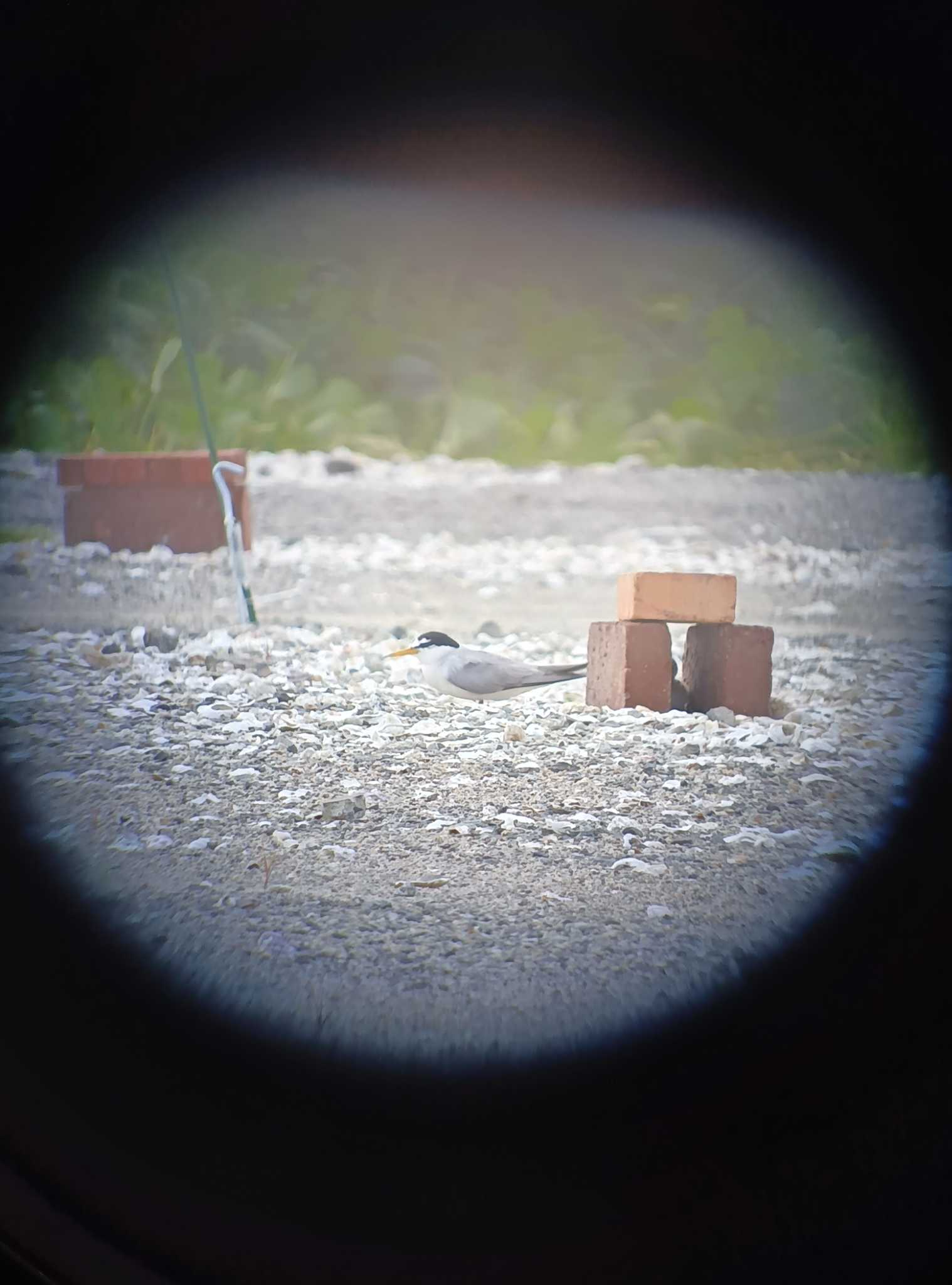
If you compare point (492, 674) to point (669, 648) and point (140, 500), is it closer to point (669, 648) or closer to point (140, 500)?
point (669, 648)

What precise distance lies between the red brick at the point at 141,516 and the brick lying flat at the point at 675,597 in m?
0.94

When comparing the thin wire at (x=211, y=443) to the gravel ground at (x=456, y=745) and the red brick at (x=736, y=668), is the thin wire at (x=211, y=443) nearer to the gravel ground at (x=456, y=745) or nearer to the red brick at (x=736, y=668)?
the gravel ground at (x=456, y=745)

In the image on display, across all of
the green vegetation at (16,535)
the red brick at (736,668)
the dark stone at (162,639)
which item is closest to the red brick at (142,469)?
the green vegetation at (16,535)

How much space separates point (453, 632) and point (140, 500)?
743mm

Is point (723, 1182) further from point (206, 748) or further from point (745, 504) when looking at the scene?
point (745, 504)

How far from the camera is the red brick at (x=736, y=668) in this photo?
1.52 m

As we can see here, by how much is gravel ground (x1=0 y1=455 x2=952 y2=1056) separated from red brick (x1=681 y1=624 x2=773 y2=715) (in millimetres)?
68

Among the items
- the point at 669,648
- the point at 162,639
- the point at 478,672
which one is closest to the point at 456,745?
the point at 478,672

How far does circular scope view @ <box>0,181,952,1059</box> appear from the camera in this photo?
1093mm

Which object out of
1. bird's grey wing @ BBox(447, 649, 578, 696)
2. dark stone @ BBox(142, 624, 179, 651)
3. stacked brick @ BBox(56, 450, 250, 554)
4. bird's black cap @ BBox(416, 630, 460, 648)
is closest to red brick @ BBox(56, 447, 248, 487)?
stacked brick @ BBox(56, 450, 250, 554)

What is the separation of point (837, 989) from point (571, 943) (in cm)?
32

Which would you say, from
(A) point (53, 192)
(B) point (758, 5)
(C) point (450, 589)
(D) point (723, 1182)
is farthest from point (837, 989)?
(A) point (53, 192)

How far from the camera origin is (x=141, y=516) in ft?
5.95

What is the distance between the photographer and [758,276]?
1.56 metres
